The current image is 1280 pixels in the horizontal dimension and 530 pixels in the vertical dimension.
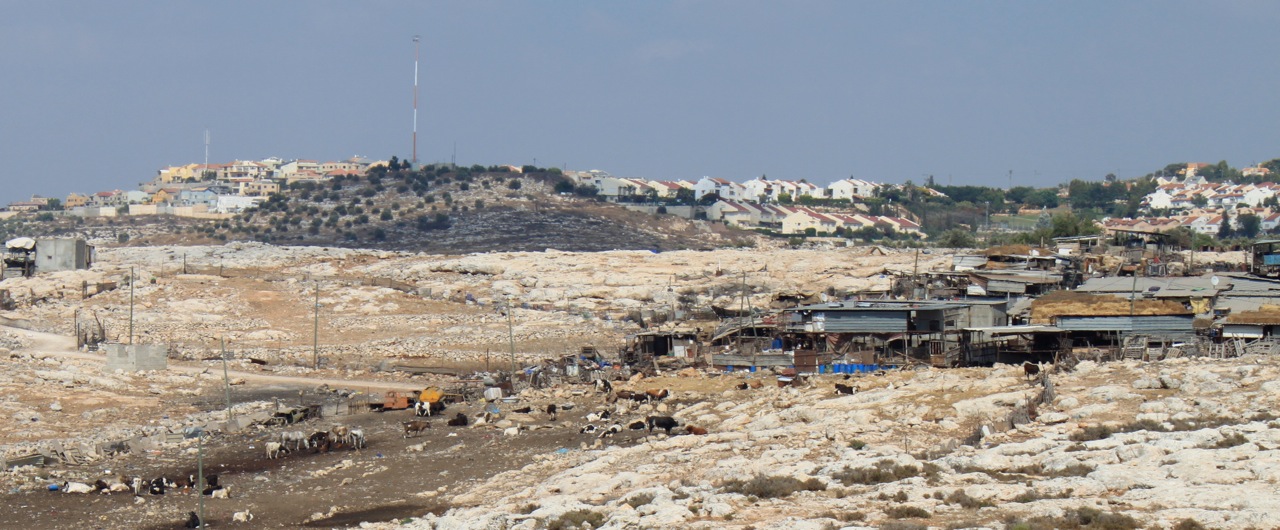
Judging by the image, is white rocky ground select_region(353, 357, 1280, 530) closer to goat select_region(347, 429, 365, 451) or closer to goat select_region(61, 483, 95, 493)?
goat select_region(347, 429, 365, 451)

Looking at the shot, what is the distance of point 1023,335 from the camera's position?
1378 inches

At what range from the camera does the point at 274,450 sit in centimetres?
2880

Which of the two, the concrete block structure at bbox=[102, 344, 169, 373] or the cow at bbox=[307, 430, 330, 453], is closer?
the cow at bbox=[307, 430, 330, 453]

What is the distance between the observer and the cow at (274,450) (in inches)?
1130

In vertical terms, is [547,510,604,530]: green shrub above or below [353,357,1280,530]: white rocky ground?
below

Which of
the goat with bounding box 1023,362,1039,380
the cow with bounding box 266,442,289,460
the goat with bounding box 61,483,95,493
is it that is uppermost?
the goat with bounding box 1023,362,1039,380

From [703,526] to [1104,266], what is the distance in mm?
40047

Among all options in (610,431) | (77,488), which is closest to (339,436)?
(610,431)

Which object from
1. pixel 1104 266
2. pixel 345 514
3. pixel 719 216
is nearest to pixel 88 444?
pixel 345 514

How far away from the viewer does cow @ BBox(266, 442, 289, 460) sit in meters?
28.7

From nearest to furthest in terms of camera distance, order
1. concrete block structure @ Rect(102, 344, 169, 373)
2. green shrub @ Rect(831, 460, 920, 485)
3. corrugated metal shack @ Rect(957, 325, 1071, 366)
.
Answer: green shrub @ Rect(831, 460, 920, 485)
corrugated metal shack @ Rect(957, 325, 1071, 366)
concrete block structure @ Rect(102, 344, 169, 373)

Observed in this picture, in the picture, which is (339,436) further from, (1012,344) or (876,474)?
(1012,344)

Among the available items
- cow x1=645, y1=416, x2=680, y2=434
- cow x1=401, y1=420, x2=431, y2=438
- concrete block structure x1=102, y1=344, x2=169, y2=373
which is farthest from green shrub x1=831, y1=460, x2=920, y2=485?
concrete block structure x1=102, y1=344, x2=169, y2=373

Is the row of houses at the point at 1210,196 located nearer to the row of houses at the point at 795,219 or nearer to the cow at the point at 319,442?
the row of houses at the point at 795,219
